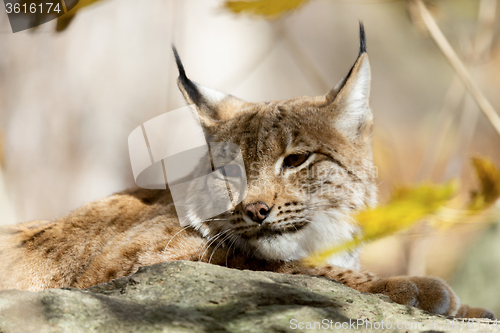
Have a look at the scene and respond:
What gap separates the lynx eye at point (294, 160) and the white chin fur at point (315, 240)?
1.01ft

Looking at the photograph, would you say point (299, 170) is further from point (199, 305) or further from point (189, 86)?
point (199, 305)

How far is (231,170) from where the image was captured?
2.74 metres

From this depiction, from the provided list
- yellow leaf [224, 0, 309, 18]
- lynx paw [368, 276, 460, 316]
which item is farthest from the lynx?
yellow leaf [224, 0, 309, 18]

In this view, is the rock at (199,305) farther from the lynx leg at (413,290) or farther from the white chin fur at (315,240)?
the white chin fur at (315,240)

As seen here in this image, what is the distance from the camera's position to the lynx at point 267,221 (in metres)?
2.46

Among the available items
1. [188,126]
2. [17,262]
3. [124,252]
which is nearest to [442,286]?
[124,252]

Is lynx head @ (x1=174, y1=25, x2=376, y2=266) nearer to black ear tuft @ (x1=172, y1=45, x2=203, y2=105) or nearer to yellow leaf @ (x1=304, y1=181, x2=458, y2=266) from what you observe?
black ear tuft @ (x1=172, y1=45, x2=203, y2=105)

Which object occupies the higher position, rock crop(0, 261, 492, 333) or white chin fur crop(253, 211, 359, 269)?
rock crop(0, 261, 492, 333)

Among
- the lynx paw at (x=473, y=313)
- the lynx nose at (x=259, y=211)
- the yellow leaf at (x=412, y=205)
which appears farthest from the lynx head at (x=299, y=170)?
the yellow leaf at (x=412, y=205)

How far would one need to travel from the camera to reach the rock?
1.45 m

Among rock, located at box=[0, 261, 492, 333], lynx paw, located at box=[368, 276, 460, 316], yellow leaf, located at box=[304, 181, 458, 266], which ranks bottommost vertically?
lynx paw, located at box=[368, 276, 460, 316]

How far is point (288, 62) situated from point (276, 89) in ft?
0.94

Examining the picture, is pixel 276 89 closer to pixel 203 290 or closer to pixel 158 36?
pixel 158 36

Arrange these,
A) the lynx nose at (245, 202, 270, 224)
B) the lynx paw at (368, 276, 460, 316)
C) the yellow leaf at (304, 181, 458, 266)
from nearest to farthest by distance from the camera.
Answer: the yellow leaf at (304, 181, 458, 266), the lynx paw at (368, 276, 460, 316), the lynx nose at (245, 202, 270, 224)
